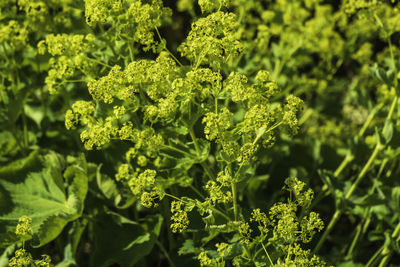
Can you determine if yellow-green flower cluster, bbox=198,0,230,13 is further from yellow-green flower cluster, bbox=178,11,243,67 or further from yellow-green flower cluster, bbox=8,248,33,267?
yellow-green flower cluster, bbox=8,248,33,267

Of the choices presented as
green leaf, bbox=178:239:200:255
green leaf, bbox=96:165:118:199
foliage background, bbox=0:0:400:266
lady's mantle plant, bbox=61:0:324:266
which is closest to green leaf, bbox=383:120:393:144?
foliage background, bbox=0:0:400:266

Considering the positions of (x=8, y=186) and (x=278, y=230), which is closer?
(x=278, y=230)

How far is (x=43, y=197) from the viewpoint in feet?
8.15

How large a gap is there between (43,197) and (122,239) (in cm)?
48

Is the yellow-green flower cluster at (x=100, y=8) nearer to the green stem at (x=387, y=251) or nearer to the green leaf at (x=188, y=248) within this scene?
the green leaf at (x=188, y=248)

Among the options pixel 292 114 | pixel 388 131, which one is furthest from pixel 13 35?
pixel 388 131

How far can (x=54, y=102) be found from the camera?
3.15 metres

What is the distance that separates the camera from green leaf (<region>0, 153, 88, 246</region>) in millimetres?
2191

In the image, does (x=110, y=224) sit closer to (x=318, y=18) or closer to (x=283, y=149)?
(x=283, y=149)

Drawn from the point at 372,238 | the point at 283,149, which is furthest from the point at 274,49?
the point at 372,238

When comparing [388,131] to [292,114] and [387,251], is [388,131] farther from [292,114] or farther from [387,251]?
[292,114]

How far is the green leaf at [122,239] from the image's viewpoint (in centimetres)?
229

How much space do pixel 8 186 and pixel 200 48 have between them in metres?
1.37

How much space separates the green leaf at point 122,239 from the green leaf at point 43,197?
0.84 ft
